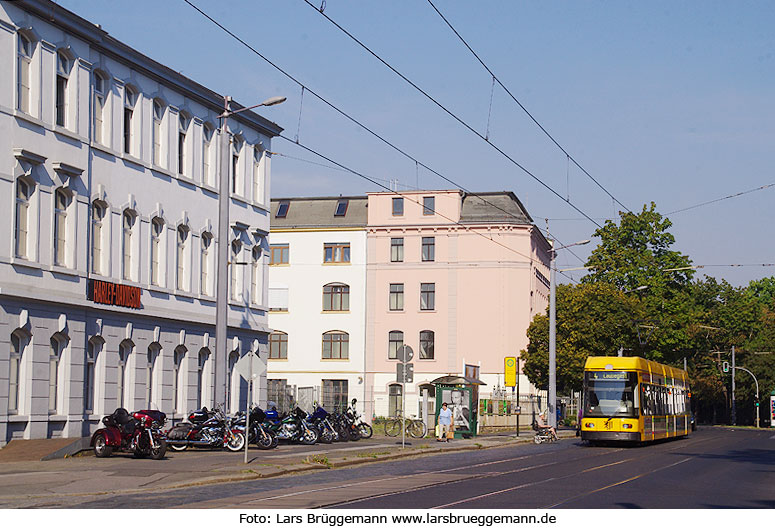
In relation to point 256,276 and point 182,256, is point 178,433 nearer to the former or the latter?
point 182,256

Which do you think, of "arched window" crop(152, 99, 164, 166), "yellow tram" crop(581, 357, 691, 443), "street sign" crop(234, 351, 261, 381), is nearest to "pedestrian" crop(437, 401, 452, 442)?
"yellow tram" crop(581, 357, 691, 443)

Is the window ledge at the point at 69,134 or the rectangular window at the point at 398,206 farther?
the rectangular window at the point at 398,206

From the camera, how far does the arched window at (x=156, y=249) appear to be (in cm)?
3588

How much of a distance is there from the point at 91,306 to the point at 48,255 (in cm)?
239

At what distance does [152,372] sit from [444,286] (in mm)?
42841

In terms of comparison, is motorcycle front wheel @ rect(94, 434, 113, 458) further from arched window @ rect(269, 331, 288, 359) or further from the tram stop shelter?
arched window @ rect(269, 331, 288, 359)

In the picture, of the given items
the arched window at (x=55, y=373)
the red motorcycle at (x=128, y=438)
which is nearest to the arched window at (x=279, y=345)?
the arched window at (x=55, y=373)

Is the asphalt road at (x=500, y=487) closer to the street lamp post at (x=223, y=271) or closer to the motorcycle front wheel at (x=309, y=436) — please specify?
the street lamp post at (x=223, y=271)

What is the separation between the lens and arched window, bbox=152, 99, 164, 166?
35969mm

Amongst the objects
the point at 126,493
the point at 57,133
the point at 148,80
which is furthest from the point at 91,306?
the point at 126,493

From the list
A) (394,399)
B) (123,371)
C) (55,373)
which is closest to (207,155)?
(123,371)

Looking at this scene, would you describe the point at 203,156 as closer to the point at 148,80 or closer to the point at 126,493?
the point at 148,80

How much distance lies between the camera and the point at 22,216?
1128 inches

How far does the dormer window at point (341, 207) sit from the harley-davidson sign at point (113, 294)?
45891mm
